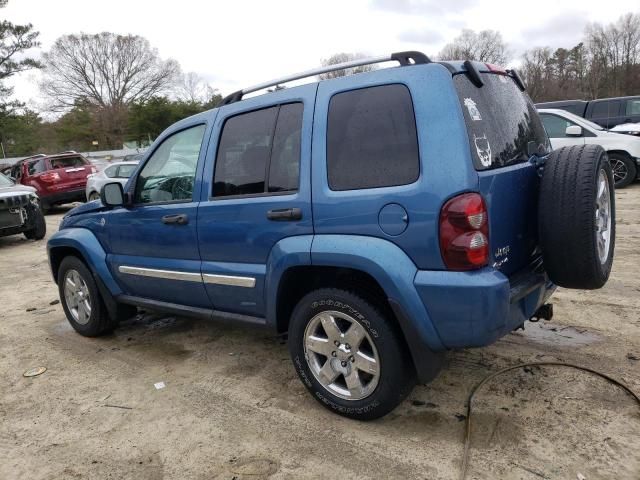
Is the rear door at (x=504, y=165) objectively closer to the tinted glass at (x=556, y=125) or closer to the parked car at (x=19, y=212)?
the tinted glass at (x=556, y=125)

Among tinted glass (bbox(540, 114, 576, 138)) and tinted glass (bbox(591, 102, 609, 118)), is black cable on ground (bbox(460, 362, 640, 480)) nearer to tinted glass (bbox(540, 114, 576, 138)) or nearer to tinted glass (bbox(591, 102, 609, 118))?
tinted glass (bbox(540, 114, 576, 138))

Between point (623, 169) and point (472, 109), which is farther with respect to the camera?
point (623, 169)

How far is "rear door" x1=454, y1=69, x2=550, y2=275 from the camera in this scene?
7.95 ft

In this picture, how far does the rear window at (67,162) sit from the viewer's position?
14717mm

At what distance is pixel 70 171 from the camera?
14602 millimetres

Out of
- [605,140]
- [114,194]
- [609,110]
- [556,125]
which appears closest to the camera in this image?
[114,194]

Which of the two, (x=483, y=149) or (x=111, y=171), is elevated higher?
(x=111, y=171)

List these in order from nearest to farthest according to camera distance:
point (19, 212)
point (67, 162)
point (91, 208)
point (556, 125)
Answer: point (91, 208), point (19, 212), point (556, 125), point (67, 162)

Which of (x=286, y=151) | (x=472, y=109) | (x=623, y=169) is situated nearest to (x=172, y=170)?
(x=286, y=151)

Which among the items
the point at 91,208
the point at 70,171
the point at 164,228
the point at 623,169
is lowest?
the point at 623,169

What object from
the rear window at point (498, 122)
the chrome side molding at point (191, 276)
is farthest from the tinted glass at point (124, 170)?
the rear window at point (498, 122)

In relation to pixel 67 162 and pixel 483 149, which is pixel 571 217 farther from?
pixel 67 162

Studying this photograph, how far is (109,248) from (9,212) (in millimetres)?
Result: 6753

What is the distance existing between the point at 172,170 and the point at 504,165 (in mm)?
2291
